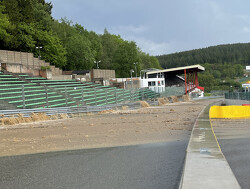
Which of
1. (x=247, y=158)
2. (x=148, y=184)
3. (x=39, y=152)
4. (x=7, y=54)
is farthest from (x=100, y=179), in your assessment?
(x=7, y=54)

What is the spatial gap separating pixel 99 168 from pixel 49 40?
66.0 metres

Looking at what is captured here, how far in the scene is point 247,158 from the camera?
6734 mm

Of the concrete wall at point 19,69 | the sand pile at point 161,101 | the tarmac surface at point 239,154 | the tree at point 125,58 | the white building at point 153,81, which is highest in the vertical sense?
the tree at point 125,58

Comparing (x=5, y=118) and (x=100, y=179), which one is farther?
(x=5, y=118)

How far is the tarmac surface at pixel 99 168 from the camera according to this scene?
17.7ft

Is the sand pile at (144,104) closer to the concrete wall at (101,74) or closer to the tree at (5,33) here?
the concrete wall at (101,74)

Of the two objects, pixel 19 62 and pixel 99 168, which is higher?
pixel 19 62

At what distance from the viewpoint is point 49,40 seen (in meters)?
69.6

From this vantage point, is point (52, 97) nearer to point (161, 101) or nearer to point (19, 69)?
point (19, 69)

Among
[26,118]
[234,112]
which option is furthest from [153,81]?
[234,112]

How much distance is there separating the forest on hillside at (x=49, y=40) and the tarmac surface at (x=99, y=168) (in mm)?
55455

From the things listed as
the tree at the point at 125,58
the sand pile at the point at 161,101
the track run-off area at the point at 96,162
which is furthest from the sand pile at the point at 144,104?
the tree at the point at 125,58

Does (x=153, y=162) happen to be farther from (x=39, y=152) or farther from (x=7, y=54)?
(x=7, y=54)

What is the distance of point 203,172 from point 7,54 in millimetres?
41654
